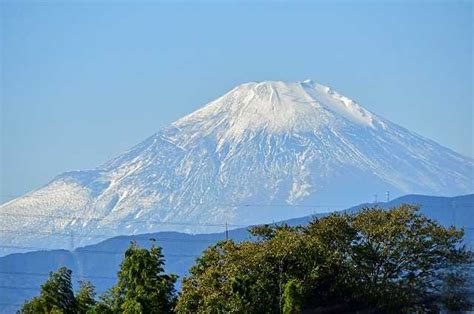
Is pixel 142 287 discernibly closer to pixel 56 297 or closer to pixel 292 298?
pixel 56 297

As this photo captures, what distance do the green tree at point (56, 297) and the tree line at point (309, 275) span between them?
1.6 inches

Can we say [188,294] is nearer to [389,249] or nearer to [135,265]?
[135,265]

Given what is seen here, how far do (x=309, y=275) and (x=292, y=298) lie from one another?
3.79 metres

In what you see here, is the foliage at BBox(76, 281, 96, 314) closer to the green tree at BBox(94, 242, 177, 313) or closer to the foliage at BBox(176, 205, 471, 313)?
the green tree at BBox(94, 242, 177, 313)

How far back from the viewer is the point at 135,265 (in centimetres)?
5938

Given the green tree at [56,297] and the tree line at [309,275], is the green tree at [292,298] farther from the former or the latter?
Answer: the green tree at [56,297]

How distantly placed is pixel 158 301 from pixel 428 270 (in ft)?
41.2

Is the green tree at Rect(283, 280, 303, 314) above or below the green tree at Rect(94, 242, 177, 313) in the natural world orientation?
below

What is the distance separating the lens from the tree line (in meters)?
56.8

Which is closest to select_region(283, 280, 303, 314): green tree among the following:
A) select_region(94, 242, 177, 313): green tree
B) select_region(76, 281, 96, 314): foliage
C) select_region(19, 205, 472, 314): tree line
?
select_region(19, 205, 472, 314): tree line

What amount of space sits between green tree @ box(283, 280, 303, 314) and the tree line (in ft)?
0.13

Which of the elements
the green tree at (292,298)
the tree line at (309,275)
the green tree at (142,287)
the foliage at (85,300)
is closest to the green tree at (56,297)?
the tree line at (309,275)

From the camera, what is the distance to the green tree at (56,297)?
5891 centimetres

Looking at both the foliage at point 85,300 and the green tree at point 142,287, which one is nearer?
the green tree at point 142,287
